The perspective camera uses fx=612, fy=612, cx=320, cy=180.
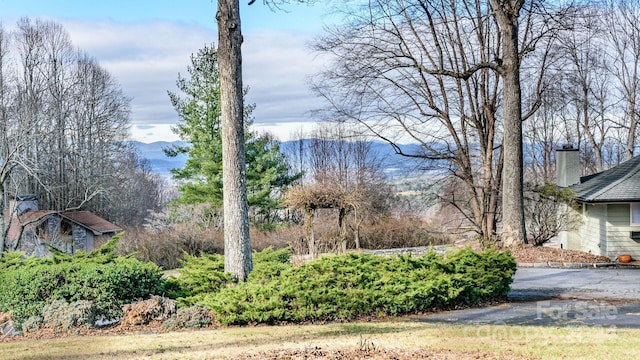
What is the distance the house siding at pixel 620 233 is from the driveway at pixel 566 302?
11.0ft

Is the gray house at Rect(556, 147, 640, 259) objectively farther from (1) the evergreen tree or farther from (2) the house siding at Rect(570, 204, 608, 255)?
(1) the evergreen tree

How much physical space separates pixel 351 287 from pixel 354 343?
2.67m

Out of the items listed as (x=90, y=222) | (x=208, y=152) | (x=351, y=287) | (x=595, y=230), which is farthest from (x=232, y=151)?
(x=90, y=222)

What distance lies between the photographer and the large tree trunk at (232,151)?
991 cm

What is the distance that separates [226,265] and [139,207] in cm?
3824

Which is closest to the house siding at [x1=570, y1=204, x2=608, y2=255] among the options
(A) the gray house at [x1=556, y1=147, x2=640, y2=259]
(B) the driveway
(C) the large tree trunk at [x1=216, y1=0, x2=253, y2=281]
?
(A) the gray house at [x1=556, y1=147, x2=640, y2=259]

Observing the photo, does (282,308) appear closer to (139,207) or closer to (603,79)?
(603,79)

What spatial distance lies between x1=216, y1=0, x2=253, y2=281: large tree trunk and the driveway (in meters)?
3.19

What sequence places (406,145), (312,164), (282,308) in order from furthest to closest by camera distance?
(312,164) < (406,145) < (282,308)

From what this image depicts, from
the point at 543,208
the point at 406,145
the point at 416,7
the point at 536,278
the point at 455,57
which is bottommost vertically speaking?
the point at 536,278

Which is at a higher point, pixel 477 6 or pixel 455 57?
pixel 477 6

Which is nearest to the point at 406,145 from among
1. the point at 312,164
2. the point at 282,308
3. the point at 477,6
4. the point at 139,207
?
the point at 477,6

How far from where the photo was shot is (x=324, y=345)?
236 inches

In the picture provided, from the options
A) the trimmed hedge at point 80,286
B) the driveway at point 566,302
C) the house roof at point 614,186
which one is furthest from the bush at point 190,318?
the house roof at point 614,186
